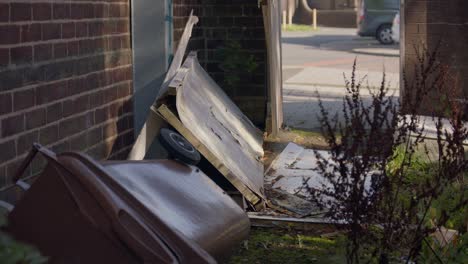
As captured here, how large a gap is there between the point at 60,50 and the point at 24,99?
2.34 ft

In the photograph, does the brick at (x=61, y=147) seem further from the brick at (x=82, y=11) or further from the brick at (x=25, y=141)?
the brick at (x=82, y=11)

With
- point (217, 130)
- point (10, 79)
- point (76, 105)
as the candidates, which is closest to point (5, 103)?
point (10, 79)

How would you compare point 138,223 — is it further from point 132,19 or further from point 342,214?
point 132,19

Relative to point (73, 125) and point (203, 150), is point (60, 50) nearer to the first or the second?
point (73, 125)

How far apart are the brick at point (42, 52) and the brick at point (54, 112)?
0.31 m

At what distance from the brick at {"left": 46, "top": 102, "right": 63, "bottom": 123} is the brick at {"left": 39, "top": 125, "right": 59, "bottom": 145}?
0.05 meters

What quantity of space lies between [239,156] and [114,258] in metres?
3.90

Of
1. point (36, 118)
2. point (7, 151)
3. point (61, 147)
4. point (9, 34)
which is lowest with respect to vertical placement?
point (61, 147)

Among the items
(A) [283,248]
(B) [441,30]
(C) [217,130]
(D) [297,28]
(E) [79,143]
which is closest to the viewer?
(A) [283,248]

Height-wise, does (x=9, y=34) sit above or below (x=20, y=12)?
below

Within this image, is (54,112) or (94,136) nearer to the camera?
(54,112)

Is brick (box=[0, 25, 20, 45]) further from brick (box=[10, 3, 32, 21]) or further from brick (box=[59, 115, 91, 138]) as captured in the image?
brick (box=[59, 115, 91, 138])

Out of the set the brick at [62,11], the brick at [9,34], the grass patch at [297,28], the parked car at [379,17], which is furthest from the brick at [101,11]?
the grass patch at [297,28]

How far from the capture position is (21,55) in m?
5.33
